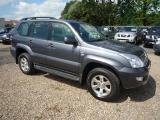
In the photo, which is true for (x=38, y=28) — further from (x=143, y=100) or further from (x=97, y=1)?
(x=97, y=1)

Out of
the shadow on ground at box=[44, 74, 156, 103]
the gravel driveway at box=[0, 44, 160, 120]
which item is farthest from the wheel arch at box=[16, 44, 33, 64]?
the shadow on ground at box=[44, 74, 156, 103]

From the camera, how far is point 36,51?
7.32 meters

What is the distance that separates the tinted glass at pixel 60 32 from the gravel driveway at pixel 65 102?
134 centimetres

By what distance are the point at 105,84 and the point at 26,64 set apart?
3.23m

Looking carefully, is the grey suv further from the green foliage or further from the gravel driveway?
the green foliage

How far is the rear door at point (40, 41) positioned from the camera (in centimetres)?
695

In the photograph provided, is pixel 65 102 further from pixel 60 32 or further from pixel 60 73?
pixel 60 32

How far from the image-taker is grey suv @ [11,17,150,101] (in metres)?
5.53

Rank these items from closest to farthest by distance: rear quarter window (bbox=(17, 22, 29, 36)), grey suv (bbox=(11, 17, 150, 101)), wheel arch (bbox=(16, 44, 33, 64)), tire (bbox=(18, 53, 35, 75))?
1. grey suv (bbox=(11, 17, 150, 101))
2. wheel arch (bbox=(16, 44, 33, 64))
3. tire (bbox=(18, 53, 35, 75))
4. rear quarter window (bbox=(17, 22, 29, 36))

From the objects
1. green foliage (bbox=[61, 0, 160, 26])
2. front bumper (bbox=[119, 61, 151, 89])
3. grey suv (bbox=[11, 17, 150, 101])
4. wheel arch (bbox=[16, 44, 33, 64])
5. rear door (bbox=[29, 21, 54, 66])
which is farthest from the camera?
green foliage (bbox=[61, 0, 160, 26])

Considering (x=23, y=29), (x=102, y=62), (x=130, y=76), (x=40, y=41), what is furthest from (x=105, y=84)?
(x=23, y=29)

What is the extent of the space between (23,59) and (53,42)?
5.90 ft

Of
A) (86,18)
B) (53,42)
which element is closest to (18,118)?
(53,42)

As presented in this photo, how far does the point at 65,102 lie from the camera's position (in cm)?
563
